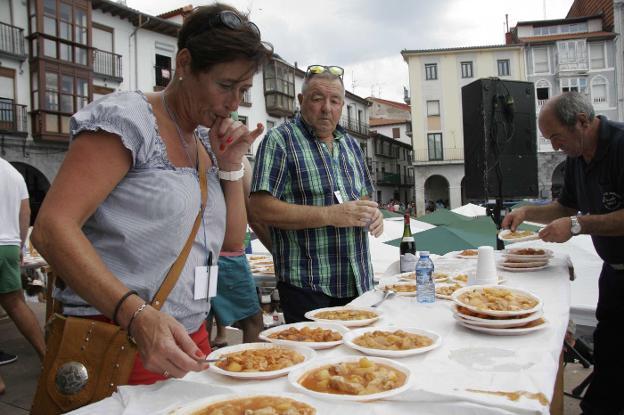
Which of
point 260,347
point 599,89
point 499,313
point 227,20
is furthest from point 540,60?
point 260,347

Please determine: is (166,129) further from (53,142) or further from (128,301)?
(53,142)

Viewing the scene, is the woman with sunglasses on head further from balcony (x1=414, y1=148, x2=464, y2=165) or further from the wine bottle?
balcony (x1=414, y1=148, x2=464, y2=165)

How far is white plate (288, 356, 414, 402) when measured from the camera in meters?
1.21

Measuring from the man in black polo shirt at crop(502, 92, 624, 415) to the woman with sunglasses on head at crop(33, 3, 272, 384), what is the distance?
7.15ft

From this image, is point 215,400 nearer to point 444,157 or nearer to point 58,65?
point 58,65

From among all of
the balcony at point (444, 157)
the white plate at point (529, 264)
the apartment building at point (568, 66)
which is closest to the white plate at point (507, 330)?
the white plate at point (529, 264)

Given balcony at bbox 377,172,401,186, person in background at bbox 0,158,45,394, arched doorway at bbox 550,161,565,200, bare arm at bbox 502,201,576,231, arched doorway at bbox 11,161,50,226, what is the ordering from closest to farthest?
1. bare arm at bbox 502,201,576,231
2. person in background at bbox 0,158,45,394
3. arched doorway at bbox 11,161,50,226
4. arched doorway at bbox 550,161,565,200
5. balcony at bbox 377,172,401,186

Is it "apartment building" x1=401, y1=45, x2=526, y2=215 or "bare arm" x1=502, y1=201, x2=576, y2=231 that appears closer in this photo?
"bare arm" x1=502, y1=201, x2=576, y2=231

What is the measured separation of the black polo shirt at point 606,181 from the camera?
3.04 meters

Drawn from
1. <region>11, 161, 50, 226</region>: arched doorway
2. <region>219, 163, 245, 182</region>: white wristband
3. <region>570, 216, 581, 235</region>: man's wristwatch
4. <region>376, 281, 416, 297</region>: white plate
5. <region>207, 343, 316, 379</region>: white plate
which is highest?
<region>11, 161, 50, 226</region>: arched doorway

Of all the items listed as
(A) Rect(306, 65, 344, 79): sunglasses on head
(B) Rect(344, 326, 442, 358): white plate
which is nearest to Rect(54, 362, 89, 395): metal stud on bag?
(B) Rect(344, 326, 442, 358): white plate

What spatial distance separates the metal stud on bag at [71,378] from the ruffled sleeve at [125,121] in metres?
0.59

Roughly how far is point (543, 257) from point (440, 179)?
39.0 m

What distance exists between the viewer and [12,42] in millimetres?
17047
